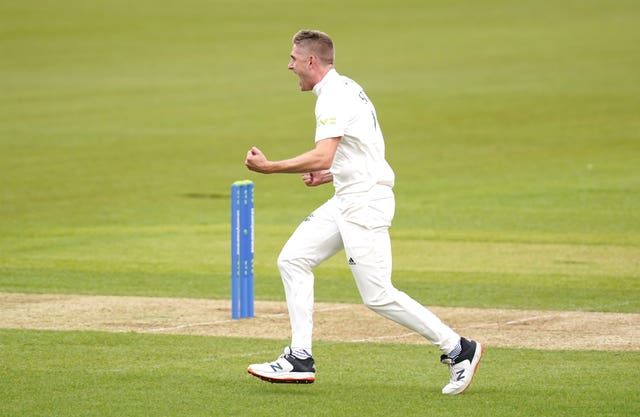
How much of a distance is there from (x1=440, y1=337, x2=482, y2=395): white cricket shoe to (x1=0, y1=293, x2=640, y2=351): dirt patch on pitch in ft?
7.53

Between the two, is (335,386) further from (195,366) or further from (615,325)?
(615,325)

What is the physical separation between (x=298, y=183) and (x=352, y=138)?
1839cm

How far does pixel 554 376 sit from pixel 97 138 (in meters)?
25.6

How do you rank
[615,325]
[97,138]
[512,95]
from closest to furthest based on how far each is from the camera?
[615,325], [97,138], [512,95]

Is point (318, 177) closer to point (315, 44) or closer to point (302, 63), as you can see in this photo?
point (302, 63)

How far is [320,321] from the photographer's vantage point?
1332 cm

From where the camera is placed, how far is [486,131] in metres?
35.8

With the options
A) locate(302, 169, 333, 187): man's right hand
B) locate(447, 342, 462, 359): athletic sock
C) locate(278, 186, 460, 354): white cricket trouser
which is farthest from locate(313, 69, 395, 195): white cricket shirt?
locate(447, 342, 462, 359): athletic sock

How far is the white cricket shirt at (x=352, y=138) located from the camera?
952 cm

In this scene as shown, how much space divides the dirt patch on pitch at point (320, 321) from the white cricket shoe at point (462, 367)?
230 cm

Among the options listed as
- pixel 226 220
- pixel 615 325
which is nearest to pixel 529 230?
pixel 226 220

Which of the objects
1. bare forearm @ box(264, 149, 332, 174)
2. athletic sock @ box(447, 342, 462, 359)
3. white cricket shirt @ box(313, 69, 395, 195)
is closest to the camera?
bare forearm @ box(264, 149, 332, 174)

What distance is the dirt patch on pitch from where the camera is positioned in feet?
40.3

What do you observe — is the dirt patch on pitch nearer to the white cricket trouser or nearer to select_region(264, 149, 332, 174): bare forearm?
the white cricket trouser
